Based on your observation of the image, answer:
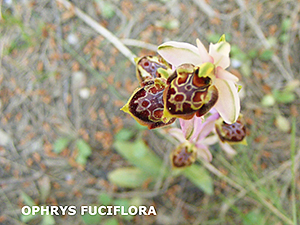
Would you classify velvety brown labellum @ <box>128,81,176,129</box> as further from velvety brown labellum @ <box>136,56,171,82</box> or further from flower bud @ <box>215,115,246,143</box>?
flower bud @ <box>215,115,246,143</box>

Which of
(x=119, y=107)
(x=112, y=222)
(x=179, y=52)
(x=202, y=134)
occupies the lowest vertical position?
(x=112, y=222)

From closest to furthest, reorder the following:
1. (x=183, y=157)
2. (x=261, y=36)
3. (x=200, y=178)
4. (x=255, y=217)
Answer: (x=183, y=157) → (x=200, y=178) → (x=255, y=217) → (x=261, y=36)

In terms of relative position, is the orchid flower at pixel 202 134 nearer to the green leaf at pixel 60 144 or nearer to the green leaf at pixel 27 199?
the green leaf at pixel 60 144

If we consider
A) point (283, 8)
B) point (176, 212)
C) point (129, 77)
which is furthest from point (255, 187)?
point (283, 8)

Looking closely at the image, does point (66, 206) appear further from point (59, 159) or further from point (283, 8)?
point (283, 8)

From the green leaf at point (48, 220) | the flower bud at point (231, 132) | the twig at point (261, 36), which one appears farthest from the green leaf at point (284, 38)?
the green leaf at point (48, 220)

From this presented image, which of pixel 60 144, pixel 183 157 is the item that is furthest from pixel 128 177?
pixel 183 157

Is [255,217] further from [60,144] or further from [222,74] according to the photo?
[60,144]
